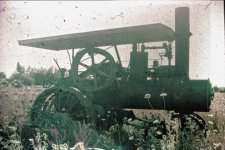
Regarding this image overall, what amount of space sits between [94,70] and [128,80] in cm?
83

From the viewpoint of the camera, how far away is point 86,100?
698cm

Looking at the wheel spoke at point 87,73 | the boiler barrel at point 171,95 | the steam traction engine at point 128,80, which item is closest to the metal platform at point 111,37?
the steam traction engine at point 128,80

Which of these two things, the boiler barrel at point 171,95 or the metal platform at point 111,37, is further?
the boiler barrel at point 171,95

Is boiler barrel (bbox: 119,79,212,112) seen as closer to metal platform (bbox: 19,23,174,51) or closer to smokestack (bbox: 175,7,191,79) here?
smokestack (bbox: 175,7,191,79)

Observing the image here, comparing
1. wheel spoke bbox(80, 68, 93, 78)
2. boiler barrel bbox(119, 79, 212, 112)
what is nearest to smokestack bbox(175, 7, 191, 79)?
boiler barrel bbox(119, 79, 212, 112)

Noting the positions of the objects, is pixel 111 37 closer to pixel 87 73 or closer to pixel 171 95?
pixel 87 73

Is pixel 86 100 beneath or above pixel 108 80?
beneath

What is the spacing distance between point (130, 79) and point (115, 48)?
0.90m

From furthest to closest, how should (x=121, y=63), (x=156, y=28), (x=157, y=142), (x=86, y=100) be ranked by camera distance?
1. (x=121, y=63)
2. (x=86, y=100)
3. (x=156, y=28)
4. (x=157, y=142)

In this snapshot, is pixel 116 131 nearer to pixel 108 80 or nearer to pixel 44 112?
pixel 108 80

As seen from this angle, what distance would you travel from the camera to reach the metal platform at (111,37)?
6219 millimetres

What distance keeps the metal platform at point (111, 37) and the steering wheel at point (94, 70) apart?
0.26 metres

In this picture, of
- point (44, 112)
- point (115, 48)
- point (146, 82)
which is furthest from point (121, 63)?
point (44, 112)

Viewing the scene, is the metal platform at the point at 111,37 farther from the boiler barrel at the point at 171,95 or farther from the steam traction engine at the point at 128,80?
the boiler barrel at the point at 171,95
